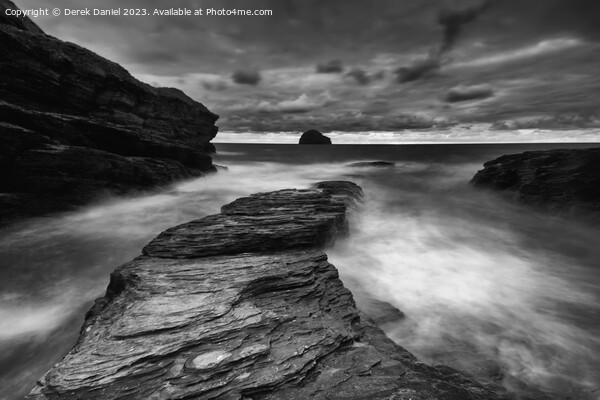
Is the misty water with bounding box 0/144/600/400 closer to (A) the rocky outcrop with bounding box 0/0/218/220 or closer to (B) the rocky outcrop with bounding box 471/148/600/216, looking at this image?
(B) the rocky outcrop with bounding box 471/148/600/216

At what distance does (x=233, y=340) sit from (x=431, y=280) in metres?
8.06

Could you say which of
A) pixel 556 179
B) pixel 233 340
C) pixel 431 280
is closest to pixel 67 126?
pixel 233 340

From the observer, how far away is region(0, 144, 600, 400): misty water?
668cm

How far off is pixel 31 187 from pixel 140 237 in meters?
7.28

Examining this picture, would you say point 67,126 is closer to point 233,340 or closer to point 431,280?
point 233,340

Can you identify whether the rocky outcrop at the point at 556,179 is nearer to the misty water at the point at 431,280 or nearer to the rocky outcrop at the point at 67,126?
the misty water at the point at 431,280

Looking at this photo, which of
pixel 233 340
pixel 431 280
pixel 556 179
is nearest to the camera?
pixel 233 340

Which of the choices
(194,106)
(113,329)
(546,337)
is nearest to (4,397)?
(113,329)

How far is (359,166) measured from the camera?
45.7 m

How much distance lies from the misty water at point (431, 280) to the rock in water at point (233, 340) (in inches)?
81.2

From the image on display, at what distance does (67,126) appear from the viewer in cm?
1689

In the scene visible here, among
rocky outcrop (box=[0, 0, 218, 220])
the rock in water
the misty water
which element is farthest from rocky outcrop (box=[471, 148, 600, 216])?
rocky outcrop (box=[0, 0, 218, 220])

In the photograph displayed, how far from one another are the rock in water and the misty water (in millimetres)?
2064

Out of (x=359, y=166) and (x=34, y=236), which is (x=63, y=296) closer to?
(x=34, y=236)
